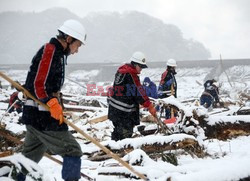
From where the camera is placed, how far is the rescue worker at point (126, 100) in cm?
476

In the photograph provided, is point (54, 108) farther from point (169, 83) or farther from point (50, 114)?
point (169, 83)

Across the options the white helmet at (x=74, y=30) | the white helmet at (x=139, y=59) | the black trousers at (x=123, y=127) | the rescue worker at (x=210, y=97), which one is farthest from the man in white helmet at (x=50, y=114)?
the rescue worker at (x=210, y=97)

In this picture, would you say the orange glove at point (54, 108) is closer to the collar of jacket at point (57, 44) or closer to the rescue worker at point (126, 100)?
the collar of jacket at point (57, 44)

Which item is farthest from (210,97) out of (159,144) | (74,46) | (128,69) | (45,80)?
(45,80)

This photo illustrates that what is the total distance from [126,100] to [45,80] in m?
2.24

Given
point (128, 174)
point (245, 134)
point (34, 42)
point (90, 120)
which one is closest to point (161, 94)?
point (90, 120)

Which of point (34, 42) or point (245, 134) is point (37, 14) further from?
point (245, 134)

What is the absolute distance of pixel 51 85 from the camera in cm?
288

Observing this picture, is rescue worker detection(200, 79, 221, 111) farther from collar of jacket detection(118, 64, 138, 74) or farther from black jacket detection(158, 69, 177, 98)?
collar of jacket detection(118, 64, 138, 74)

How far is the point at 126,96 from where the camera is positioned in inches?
190

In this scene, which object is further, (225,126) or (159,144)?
(225,126)

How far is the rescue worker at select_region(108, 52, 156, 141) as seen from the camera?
4762mm

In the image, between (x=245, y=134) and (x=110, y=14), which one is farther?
(x=110, y=14)

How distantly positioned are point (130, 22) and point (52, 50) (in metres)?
109
